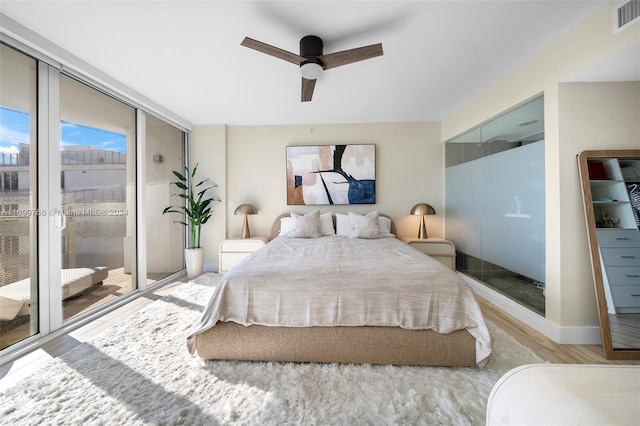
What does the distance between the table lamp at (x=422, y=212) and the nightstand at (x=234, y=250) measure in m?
2.57

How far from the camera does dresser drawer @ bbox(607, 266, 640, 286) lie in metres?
2.02

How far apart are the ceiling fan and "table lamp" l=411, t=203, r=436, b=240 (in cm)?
266

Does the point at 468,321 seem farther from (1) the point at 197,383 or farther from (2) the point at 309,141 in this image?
(2) the point at 309,141

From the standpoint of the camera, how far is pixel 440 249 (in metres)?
3.85

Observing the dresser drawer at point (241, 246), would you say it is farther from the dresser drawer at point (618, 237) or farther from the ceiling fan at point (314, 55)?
the dresser drawer at point (618, 237)

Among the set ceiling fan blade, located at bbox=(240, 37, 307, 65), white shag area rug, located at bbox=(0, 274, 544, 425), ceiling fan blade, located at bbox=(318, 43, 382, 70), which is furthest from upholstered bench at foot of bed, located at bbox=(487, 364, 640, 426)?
ceiling fan blade, located at bbox=(240, 37, 307, 65)

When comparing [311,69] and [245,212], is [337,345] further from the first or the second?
[245,212]

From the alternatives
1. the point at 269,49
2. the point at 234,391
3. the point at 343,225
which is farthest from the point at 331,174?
the point at 234,391

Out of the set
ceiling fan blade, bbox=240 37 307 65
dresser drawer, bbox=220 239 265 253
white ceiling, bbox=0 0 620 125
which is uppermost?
white ceiling, bbox=0 0 620 125

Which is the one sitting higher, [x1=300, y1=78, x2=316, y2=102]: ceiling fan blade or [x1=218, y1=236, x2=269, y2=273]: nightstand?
[x1=300, y1=78, x2=316, y2=102]: ceiling fan blade

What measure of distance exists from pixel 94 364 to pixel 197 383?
2.88 feet

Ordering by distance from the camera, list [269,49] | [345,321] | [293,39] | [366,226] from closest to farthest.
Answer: [345,321] → [269,49] → [293,39] → [366,226]

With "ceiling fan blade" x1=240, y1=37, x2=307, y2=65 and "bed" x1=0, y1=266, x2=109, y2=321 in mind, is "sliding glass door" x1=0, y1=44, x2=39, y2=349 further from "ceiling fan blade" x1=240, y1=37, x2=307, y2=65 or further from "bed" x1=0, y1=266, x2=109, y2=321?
"ceiling fan blade" x1=240, y1=37, x2=307, y2=65

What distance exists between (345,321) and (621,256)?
2.36 m
